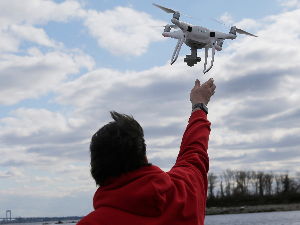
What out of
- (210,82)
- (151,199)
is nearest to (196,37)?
(210,82)

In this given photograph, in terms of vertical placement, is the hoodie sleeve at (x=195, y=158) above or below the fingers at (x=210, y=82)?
below

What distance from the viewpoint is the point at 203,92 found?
2.91m

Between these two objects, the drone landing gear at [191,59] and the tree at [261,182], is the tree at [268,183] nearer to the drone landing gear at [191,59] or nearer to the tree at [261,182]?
the tree at [261,182]

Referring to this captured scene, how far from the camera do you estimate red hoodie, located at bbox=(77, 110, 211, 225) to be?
192 centimetres

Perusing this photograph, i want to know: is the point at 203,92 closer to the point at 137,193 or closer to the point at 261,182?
the point at 137,193

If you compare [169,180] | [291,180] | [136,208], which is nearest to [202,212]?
[169,180]

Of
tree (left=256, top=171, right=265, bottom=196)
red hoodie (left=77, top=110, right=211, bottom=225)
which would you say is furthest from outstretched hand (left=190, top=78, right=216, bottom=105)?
tree (left=256, top=171, right=265, bottom=196)

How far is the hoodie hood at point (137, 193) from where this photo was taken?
1.92 m

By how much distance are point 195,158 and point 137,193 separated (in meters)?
0.73

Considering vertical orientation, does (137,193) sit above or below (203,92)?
below

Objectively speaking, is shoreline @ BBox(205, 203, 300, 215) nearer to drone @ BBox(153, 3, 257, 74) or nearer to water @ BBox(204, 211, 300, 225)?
water @ BBox(204, 211, 300, 225)

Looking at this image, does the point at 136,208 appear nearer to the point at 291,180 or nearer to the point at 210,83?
the point at 210,83

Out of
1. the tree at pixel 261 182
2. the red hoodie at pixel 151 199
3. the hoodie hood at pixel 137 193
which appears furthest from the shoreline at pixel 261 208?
the hoodie hood at pixel 137 193

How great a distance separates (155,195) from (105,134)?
46 centimetres
